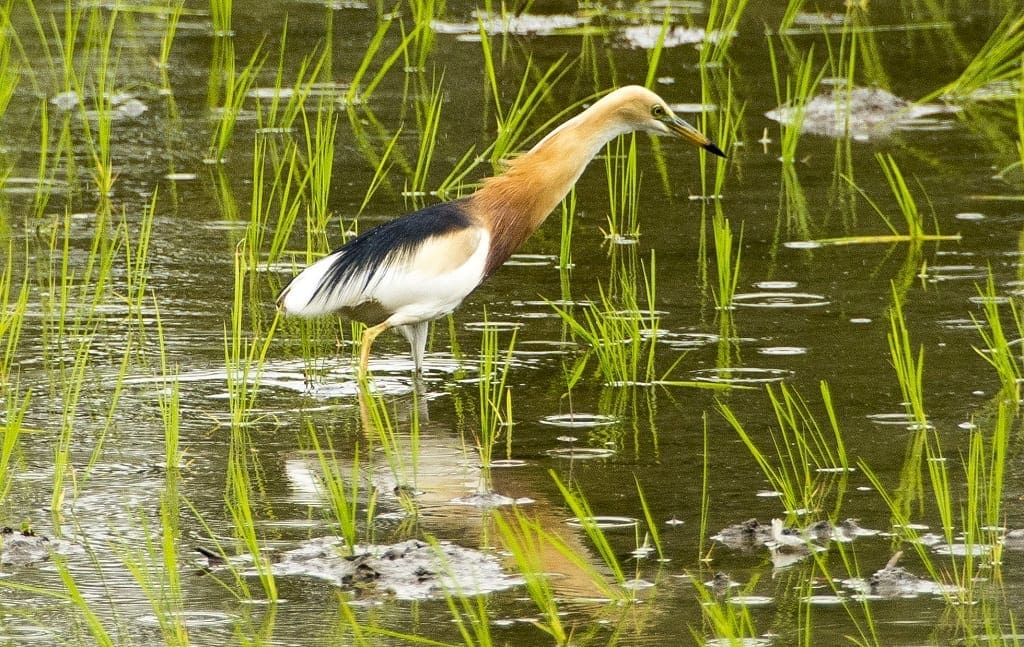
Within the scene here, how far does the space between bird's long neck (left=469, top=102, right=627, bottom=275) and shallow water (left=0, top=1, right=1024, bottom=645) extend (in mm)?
441

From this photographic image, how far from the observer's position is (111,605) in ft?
13.6

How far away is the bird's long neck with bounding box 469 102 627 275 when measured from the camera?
651 cm

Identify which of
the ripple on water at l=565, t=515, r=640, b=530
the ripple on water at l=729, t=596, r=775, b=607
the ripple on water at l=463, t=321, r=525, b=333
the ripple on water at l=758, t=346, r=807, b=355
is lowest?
the ripple on water at l=729, t=596, r=775, b=607

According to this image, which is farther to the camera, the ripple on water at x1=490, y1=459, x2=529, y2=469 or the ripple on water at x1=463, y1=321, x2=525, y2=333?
the ripple on water at x1=463, y1=321, x2=525, y2=333

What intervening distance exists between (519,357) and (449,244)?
0.61 metres

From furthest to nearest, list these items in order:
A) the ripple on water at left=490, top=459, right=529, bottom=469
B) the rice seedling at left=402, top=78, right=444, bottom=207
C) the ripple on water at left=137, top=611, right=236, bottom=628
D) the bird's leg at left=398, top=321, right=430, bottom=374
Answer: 1. the rice seedling at left=402, top=78, right=444, bottom=207
2. the bird's leg at left=398, top=321, right=430, bottom=374
3. the ripple on water at left=490, top=459, right=529, bottom=469
4. the ripple on water at left=137, top=611, right=236, bottom=628

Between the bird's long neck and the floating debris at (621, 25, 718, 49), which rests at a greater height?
the floating debris at (621, 25, 718, 49)

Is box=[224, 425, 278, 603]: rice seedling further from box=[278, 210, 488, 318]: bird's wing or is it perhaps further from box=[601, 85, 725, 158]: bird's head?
box=[601, 85, 725, 158]: bird's head

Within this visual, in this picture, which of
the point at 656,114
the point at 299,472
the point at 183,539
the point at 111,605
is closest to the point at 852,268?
the point at 656,114

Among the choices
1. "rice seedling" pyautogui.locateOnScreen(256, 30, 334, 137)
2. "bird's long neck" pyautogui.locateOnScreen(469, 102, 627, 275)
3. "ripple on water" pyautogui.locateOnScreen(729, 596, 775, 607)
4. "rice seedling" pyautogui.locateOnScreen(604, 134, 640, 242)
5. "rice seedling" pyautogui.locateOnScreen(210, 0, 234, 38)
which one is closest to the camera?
"ripple on water" pyautogui.locateOnScreen(729, 596, 775, 607)

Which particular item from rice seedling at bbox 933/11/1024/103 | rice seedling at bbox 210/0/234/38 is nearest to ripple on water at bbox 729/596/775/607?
rice seedling at bbox 933/11/1024/103

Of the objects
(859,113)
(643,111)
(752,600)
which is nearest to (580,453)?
Result: (752,600)

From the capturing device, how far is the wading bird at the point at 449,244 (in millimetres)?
6121

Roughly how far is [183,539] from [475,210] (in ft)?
7.14
